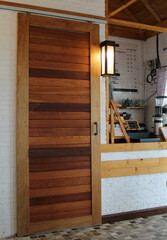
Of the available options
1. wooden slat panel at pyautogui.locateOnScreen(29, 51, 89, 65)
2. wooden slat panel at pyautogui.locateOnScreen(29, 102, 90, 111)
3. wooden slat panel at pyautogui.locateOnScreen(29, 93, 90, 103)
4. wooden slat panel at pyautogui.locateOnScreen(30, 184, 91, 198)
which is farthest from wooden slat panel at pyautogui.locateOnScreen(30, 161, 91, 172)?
wooden slat panel at pyautogui.locateOnScreen(29, 51, 89, 65)

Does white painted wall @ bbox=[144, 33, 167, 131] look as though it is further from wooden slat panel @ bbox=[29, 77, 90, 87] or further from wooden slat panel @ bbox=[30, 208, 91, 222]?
wooden slat panel @ bbox=[30, 208, 91, 222]

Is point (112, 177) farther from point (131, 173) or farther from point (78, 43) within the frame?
point (78, 43)

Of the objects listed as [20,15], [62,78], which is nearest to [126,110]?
[62,78]

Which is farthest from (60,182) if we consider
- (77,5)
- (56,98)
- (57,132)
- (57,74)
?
(77,5)

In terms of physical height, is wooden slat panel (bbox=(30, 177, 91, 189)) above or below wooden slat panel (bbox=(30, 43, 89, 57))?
below

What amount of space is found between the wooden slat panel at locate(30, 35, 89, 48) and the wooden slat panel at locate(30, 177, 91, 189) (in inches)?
66.3

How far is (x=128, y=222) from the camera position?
398 centimetres

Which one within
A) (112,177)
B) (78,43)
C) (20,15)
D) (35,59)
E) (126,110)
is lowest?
(112,177)

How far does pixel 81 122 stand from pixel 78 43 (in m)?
1.02

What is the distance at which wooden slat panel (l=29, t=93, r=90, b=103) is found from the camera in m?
3.59

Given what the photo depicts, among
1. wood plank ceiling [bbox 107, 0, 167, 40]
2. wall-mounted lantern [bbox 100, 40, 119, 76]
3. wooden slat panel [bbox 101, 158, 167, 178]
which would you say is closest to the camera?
wall-mounted lantern [bbox 100, 40, 119, 76]

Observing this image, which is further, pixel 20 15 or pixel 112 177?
pixel 112 177

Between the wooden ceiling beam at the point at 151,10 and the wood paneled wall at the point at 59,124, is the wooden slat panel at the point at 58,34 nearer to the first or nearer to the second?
the wood paneled wall at the point at 59,124

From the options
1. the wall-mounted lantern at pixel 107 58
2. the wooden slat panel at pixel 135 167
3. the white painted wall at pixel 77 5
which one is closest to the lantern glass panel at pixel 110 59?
the wall-mounted lantern at pixel 107 58
